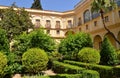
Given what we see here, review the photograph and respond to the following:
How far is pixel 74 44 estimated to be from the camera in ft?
99.5

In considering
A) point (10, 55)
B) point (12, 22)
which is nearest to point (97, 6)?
point (10, 55)

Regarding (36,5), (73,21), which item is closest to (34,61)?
(73,21)

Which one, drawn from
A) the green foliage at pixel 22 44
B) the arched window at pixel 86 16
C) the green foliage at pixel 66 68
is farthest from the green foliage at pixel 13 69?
the arched window at pixel 86 16

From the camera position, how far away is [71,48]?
30.6 m

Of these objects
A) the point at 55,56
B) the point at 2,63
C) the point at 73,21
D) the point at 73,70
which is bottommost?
the point at 73,70

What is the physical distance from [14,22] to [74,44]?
40.2ft

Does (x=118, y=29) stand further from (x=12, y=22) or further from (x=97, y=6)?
(x=12, y=22)

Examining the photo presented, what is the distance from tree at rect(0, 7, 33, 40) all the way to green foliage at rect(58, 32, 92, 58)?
388 inches

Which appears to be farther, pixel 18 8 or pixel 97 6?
pixel 18 8

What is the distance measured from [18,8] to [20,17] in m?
3.17

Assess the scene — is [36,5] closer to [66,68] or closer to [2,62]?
[66,68]

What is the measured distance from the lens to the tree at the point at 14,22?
1451 inches

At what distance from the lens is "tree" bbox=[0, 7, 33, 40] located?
121ft

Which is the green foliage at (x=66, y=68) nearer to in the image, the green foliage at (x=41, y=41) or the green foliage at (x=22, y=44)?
the green foliage at (x=41, y=41)
